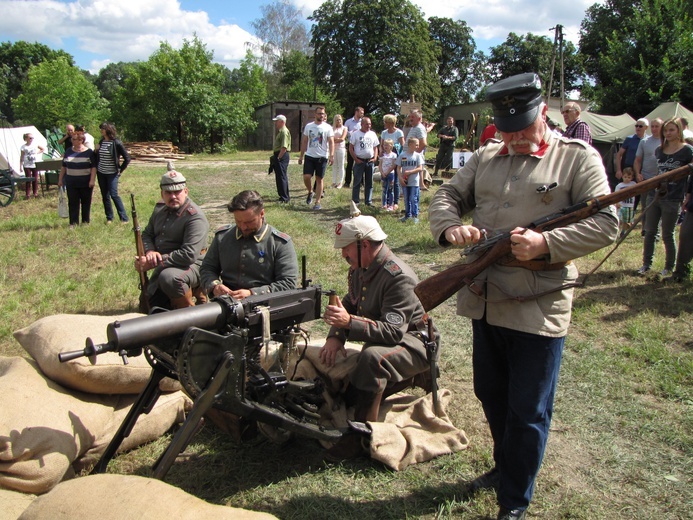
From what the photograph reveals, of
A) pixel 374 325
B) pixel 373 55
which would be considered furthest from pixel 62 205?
pixel 373 55

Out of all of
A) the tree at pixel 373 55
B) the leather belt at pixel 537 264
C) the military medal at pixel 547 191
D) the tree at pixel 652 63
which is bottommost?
the leather belt at pixel 537 264

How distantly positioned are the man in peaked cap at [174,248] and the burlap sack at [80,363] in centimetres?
132

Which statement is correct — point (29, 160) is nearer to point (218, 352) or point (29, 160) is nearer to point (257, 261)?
point (257, 261)

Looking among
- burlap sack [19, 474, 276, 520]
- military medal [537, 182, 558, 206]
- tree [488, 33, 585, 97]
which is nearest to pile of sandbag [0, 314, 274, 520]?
burlap sack [19, 474, 276, 520]

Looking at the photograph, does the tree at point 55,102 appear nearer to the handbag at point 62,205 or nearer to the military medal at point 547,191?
the handbag at point 62,205

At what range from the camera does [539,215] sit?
2.46m

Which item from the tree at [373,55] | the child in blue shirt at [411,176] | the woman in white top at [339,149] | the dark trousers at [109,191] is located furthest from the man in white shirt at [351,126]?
the tree at [373,55]

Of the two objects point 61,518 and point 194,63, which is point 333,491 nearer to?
point 61,518

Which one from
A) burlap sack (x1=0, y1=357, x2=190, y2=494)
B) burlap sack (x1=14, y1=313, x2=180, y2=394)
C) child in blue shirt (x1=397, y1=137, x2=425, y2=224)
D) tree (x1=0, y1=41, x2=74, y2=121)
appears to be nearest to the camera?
burlap sack (x1=0, y1=357, x2=190, y2=494)

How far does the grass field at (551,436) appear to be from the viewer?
→ 2.99m

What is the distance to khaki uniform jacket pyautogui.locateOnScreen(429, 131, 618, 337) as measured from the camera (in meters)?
2.32

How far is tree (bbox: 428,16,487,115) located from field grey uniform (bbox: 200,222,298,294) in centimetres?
6949

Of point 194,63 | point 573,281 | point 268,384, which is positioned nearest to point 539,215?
point 573,281

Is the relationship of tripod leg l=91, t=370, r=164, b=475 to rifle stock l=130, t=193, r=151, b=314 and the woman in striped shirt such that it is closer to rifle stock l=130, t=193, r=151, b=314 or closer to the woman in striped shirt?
rifle stock l=130, t=193, r=151, b=314
